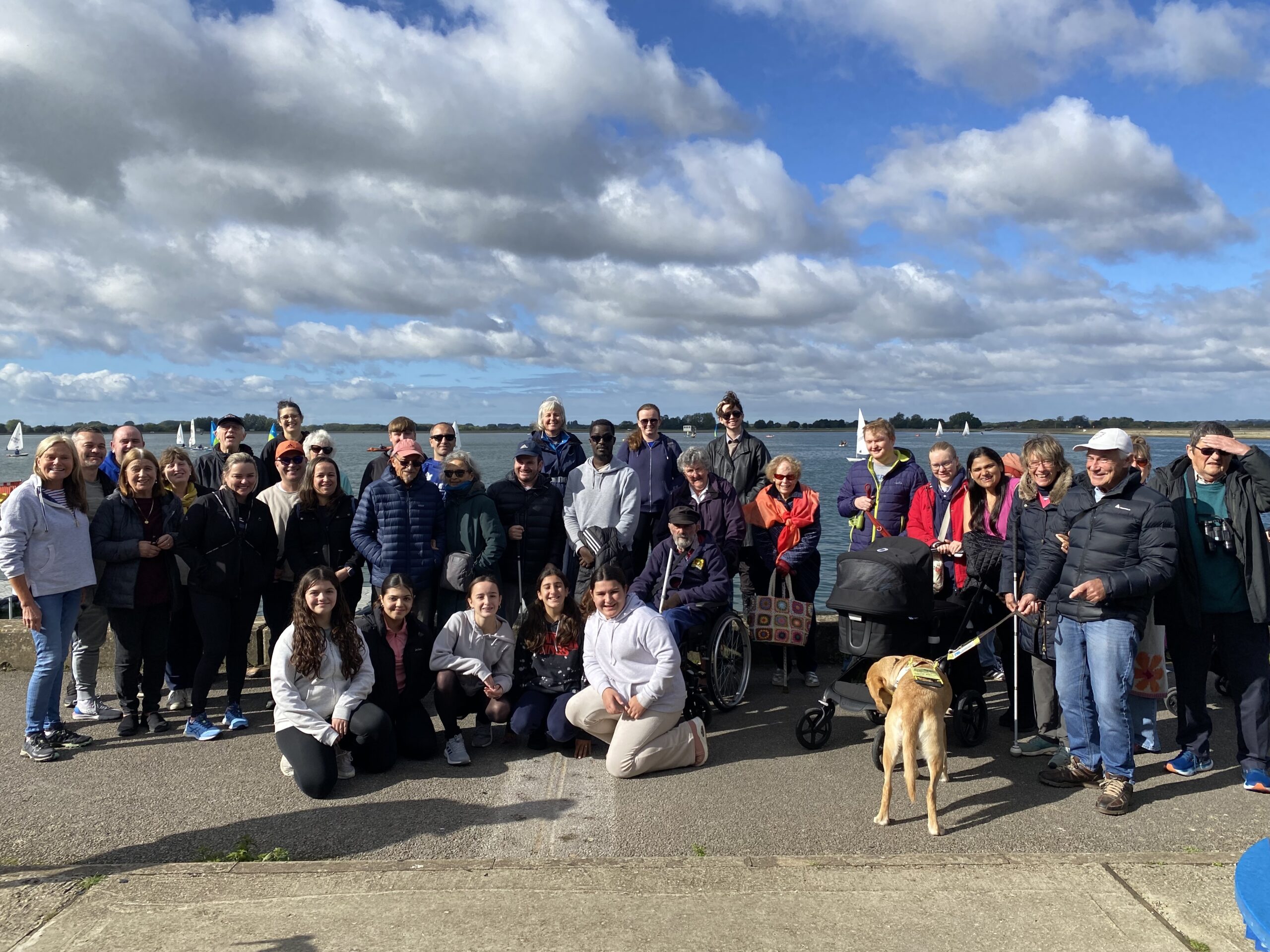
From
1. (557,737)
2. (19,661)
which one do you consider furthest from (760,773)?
(19,661)

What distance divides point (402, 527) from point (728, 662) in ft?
7.85

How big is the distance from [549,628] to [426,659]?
2.49 ft

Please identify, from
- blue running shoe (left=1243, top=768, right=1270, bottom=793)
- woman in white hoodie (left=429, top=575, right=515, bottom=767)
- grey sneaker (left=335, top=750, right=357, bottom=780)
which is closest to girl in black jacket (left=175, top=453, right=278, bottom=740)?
grey sneaker (left=335, top=750, right=357, bottom=780)

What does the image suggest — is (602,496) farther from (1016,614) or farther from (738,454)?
(1016,614)

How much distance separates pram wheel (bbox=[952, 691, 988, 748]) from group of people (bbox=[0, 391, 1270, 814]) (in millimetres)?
235

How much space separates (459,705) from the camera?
17.3ft

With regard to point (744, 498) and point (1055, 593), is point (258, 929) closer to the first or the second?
point (1055, 593)

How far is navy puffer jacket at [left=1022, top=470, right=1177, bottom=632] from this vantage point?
437 cm

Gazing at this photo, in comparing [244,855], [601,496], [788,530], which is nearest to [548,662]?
[601,496]

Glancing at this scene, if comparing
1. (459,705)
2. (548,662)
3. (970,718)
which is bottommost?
(970,718)

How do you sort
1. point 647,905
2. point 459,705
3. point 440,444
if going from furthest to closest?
point 440,444 < point 459,705 < point 647,905

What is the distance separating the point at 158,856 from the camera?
3.88 meters

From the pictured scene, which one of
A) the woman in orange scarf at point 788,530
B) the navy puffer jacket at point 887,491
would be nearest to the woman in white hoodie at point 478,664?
the woman in orange scarf at point 788,530

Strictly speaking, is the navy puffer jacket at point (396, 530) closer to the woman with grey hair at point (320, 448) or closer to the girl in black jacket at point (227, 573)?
the woman with grey hair at point (320, 448)
